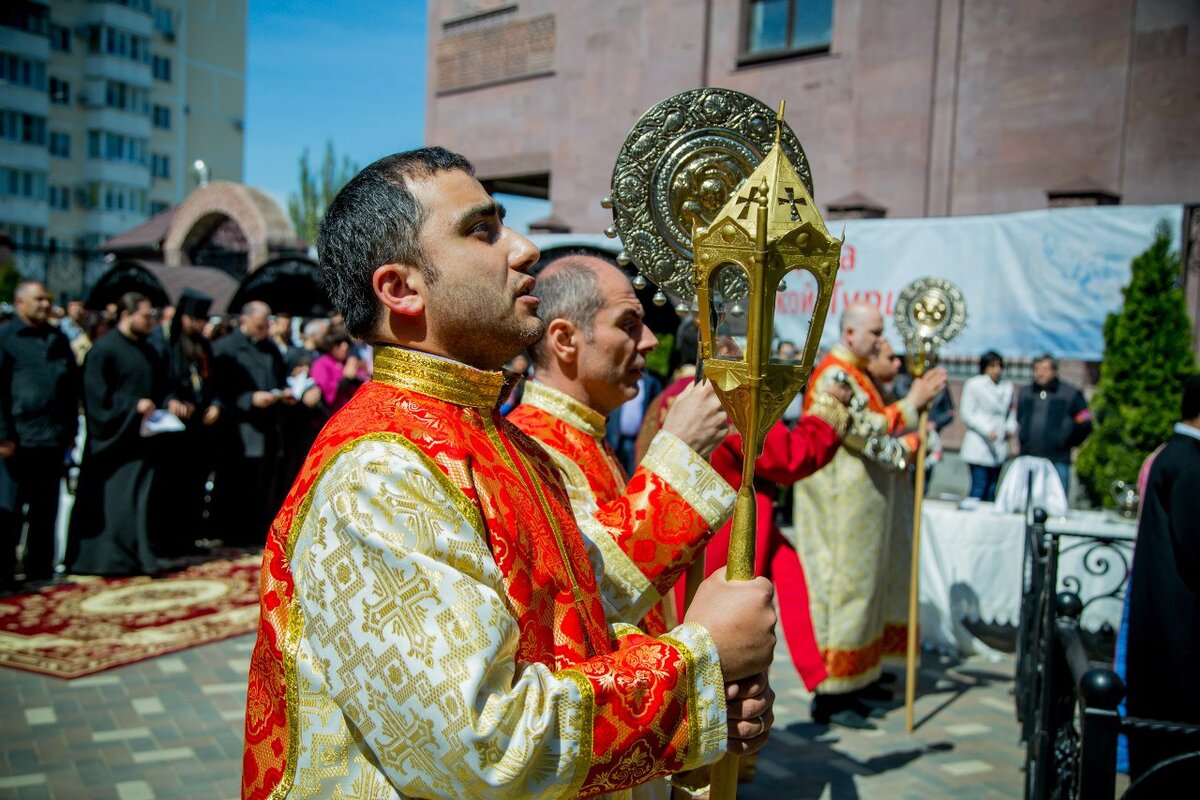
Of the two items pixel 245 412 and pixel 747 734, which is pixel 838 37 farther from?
pixel 747 734

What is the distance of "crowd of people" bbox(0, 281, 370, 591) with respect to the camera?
7.28 meters

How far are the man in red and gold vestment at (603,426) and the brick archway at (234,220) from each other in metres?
16.3

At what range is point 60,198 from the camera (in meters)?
54.4

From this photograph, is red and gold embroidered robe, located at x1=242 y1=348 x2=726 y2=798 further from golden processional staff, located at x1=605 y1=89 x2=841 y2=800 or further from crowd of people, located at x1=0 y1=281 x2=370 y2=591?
crowd of people, located at x1=0 y1=281 x2=370 y2=591

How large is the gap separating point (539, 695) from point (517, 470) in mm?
445

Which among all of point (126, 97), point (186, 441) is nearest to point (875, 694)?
point (186, 441)

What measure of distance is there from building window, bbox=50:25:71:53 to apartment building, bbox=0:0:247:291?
0.05m

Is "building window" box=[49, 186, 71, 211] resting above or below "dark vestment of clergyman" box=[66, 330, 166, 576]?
above

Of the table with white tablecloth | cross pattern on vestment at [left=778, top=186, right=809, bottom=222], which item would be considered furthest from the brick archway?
cross pattern on vestment at [left=778, top=186, right=809, bottom=222]

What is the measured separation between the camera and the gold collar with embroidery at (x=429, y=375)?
1.71 m

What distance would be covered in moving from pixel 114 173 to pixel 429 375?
6050cm

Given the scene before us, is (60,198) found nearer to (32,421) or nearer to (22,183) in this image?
(22,183)

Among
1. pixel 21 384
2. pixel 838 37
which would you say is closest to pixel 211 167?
pixel 838 37

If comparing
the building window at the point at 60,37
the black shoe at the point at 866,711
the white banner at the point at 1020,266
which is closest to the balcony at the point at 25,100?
the building window at the point at 60,37
